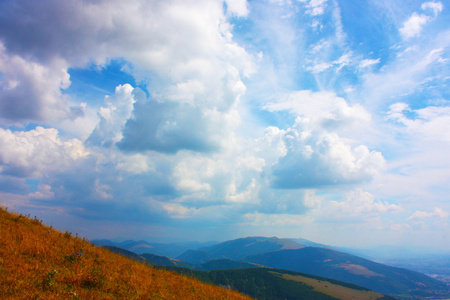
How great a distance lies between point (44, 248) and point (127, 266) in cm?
519

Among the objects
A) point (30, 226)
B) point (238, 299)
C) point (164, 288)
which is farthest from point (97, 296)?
point (30, 226)

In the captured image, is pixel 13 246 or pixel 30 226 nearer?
pixel 13 246

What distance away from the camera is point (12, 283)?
31.6 ft

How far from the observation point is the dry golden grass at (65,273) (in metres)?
10.1

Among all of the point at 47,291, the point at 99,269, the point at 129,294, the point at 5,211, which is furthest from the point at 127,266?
the point at 5,211

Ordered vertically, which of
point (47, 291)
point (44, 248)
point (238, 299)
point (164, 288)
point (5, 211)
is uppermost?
point (5, 211)

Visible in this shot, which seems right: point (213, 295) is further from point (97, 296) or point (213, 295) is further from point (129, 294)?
point (97, 296)

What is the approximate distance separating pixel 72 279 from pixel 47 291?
Result: 175 cm

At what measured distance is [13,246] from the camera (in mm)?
13047

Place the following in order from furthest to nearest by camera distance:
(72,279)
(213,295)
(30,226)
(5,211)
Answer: (5,211)
(30,226)
(213,295)
(72,279)

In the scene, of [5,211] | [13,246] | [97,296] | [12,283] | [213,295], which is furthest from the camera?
[5,211]

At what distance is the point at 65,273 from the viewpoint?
12000mm

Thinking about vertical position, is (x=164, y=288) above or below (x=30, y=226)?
below

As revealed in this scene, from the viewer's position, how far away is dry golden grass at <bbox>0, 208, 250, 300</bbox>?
10.1 meters
